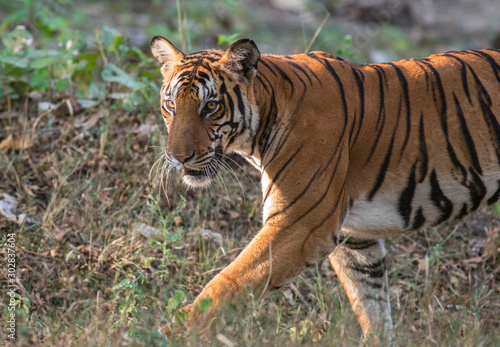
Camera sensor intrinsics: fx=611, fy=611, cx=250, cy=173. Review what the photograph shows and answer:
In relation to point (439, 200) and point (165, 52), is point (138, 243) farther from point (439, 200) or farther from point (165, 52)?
point (439, 200)

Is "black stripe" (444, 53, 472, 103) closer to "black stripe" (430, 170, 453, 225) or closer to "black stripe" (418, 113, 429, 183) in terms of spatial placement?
"black stripe" (418, 113, 429, 183)

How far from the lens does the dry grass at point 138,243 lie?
379 cm

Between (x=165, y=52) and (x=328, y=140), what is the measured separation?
41.2 inches

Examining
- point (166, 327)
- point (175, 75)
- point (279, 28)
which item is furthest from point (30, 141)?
point (279, 28)

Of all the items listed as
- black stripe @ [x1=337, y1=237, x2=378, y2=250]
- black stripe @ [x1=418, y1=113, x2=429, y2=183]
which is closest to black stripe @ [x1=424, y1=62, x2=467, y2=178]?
black stripe @ [x1=418, y1=113, x2=429, y2=183]

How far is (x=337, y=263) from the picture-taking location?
12.9 feet

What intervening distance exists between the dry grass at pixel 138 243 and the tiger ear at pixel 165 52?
33.5 inches

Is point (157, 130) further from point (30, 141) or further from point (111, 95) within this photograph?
point (30, 141)

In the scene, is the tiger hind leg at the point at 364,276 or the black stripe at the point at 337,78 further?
the tiger hind leg at the point at 364,276

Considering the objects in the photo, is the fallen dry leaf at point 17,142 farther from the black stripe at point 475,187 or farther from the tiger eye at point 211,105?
the black stripe at point 475,187

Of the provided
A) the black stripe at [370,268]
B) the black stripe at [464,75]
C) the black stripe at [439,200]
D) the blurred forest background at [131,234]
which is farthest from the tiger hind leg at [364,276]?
the black stripe at [464,75]

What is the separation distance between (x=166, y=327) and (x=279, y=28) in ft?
30.3

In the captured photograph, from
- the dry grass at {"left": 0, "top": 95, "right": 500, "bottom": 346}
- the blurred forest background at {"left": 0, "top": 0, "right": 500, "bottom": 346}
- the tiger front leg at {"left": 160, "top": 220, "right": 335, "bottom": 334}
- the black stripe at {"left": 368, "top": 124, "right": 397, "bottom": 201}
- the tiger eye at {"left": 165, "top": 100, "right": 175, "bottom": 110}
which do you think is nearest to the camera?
the tiger front leg at {"left": 160, "top": 220, "right": 335, "bottom": 334}

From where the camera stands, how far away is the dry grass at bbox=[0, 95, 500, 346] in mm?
3791
